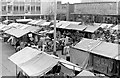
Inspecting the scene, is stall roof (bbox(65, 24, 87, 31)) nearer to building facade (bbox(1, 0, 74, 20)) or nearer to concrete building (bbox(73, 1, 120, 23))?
concrete building (bbox(73, 1, 120, 23))

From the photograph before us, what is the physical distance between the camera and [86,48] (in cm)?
890

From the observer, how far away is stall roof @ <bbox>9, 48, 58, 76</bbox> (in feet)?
20.3

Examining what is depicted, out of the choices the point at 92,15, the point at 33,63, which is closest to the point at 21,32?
the point at 33,63

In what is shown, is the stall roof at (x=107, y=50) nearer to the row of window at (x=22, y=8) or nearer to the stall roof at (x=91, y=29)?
the stall roof at (x=91, y=29)

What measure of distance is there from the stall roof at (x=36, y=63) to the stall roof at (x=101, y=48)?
2.07 metres

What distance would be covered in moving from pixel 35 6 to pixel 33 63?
3922 cm

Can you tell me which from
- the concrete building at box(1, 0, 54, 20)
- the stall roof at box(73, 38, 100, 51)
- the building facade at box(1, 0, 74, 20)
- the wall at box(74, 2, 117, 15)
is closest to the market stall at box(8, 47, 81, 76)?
the stall roof at box(73, 38, 100, 51)

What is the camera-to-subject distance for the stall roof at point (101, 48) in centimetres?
766

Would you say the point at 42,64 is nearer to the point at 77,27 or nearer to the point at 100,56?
the point at 100,56

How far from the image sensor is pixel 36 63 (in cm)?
678

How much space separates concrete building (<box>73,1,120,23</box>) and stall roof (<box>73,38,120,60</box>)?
17.7 metres

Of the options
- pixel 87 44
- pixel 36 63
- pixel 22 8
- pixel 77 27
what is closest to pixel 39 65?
pixel 36 63

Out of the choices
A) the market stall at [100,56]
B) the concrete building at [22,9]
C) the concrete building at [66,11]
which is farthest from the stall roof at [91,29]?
the concrete building at [22,9]

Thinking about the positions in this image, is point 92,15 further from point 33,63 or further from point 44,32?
point 33,63
